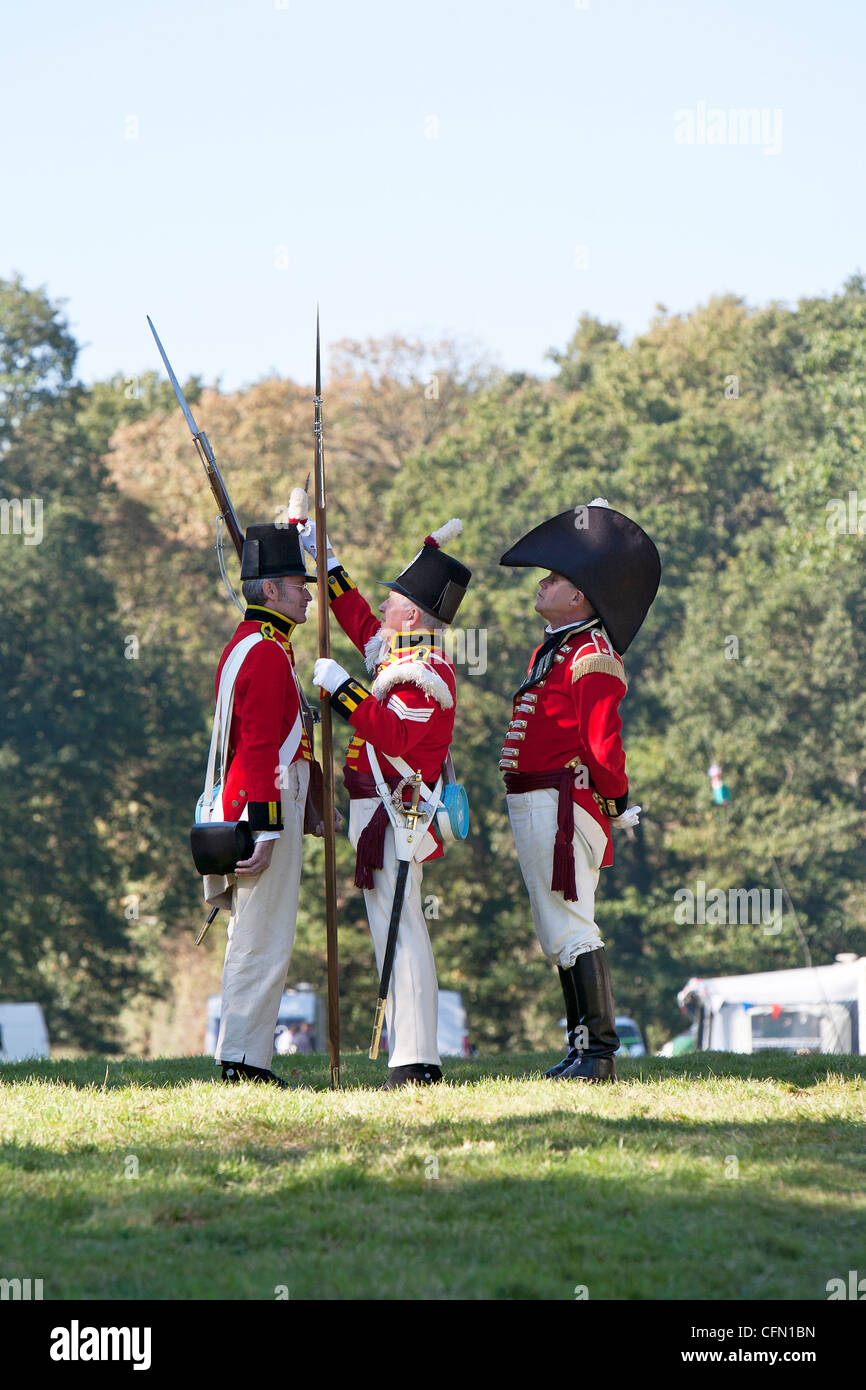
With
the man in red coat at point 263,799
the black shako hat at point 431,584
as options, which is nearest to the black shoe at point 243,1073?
the man in red coat at point 263,799

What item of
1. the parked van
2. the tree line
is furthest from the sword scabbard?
the tree line

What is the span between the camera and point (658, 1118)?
6797 millimetres

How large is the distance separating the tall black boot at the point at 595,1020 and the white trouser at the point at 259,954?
134 centimetres

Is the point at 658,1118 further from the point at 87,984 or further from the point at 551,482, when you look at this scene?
the point at 551,482

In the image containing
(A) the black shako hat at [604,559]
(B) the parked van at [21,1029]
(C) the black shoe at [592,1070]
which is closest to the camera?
(C) the black shoe at [592,1070]

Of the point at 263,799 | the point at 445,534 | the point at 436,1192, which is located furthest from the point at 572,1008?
the point at 436,1192

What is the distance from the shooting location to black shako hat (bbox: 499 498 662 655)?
8.19m

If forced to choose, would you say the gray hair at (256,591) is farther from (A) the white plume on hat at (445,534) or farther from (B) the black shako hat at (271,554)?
(A) the white plume on hat at (445,534)

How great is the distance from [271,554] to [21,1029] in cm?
2298

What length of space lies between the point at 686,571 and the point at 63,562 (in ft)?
49.8

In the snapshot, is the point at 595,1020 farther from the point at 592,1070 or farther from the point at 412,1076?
the point at 412,1076

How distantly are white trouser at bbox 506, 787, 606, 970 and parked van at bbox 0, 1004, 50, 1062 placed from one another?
22.5 m

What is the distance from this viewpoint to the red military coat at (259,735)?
7707 millimetres

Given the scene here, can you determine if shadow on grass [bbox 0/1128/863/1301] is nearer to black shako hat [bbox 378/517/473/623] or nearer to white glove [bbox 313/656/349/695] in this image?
white glove [bbox 313/656/349/695]
